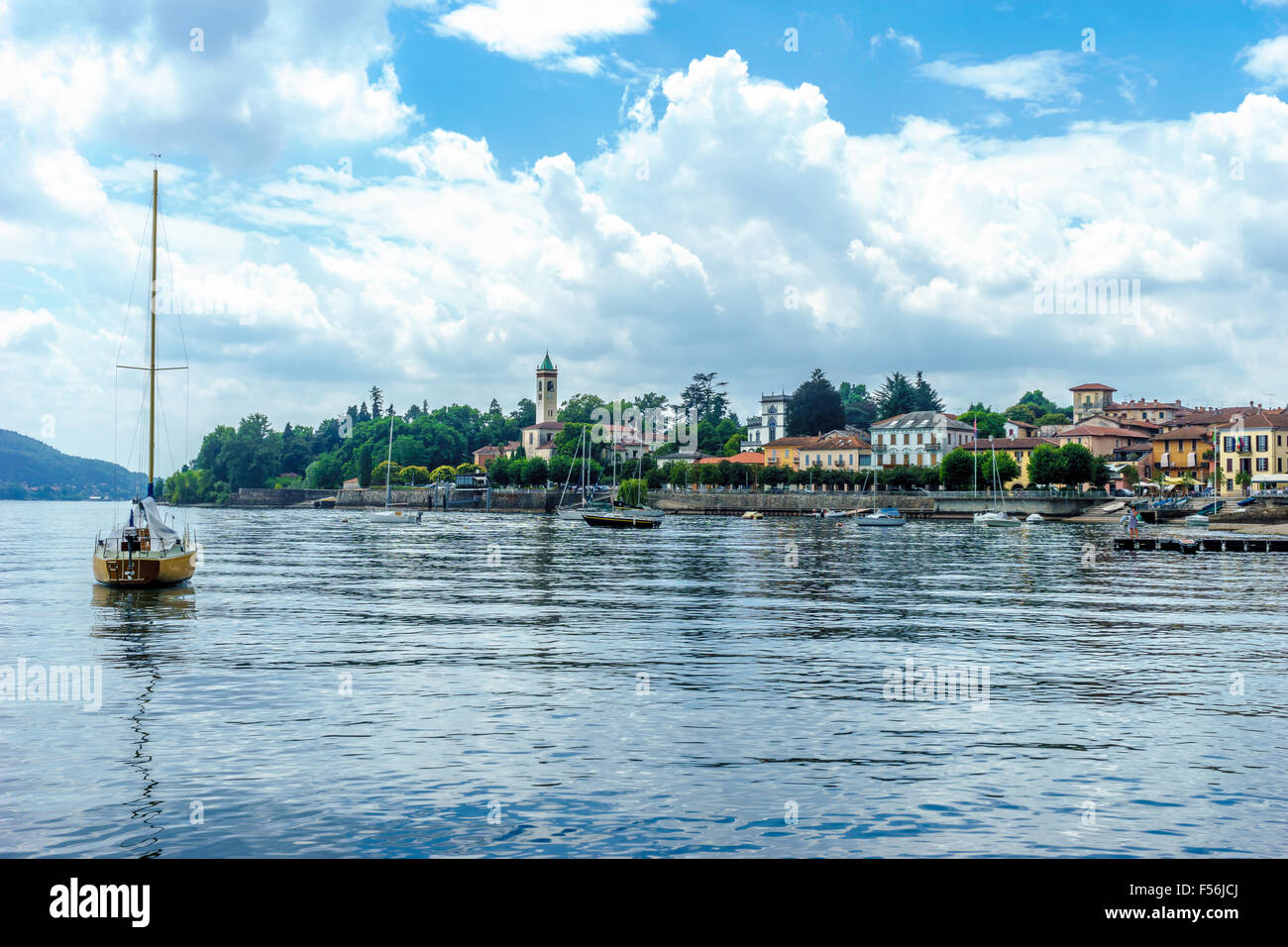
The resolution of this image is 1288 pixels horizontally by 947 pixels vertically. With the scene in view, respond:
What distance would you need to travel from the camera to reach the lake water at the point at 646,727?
10.9 meters

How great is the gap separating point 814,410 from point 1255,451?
7202 centimetres

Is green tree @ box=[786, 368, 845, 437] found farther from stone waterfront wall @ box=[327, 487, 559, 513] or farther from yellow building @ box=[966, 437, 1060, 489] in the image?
stone waterfront wall @ box=[327, 487, 559, 513]

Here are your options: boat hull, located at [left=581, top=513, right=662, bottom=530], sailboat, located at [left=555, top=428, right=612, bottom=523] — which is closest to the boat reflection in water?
boat hull, located at [left=581, top=513, right=662, bottom=530]

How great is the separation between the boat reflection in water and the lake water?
0.25 ft

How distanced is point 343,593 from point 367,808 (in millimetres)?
26532

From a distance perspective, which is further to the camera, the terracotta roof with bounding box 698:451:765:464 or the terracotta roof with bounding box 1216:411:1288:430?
the terracotta roof with bounding box 698:451:765:464

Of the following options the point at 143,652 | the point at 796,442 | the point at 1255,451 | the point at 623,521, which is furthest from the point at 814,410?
the point at 143,652

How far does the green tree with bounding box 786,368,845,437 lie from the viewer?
183 m

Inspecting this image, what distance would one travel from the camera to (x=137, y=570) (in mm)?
34906
